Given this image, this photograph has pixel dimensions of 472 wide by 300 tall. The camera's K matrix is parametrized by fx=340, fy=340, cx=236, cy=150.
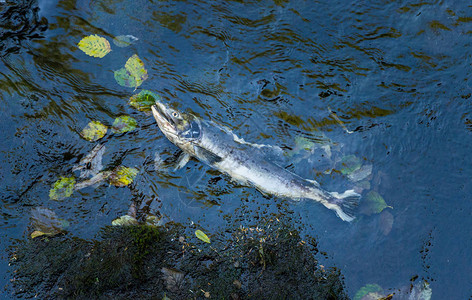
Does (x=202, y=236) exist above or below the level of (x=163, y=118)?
below

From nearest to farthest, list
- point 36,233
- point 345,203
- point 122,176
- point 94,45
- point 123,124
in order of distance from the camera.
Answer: point 36,233
point 345,203
point 122,176
point 123,124
point 94,45

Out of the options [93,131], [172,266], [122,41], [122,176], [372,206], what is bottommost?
[172,266]

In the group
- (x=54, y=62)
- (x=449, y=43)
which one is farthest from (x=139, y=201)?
(x=449, y=43)

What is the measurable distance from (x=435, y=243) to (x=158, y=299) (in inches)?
174

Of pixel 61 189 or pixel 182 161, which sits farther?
pixel 182 161

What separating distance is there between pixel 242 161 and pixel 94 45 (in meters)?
3.14

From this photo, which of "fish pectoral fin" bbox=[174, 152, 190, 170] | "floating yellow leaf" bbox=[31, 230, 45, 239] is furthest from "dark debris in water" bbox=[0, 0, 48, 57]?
"fish pectoral fin" bbox=[174, 152, 190, 170]

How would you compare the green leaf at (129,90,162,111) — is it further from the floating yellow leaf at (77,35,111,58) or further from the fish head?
the floating yellow leaf at (77,35,111,58)

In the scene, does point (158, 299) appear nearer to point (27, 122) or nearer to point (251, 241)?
point (251, 241)

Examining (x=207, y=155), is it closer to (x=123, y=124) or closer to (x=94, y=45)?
Answer: (x=123, y=124)

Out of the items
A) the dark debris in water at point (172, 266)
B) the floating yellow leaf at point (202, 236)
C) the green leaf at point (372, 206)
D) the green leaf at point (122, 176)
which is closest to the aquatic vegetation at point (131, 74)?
the green leaf at point (122, 176)

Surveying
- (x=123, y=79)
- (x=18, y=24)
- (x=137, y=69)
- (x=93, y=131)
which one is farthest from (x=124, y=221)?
(x=18, y=24)

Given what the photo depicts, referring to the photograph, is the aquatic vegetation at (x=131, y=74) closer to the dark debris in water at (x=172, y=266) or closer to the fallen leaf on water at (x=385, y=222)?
the dark debris in water at (x=172, y=266)

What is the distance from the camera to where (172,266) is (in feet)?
17.1
